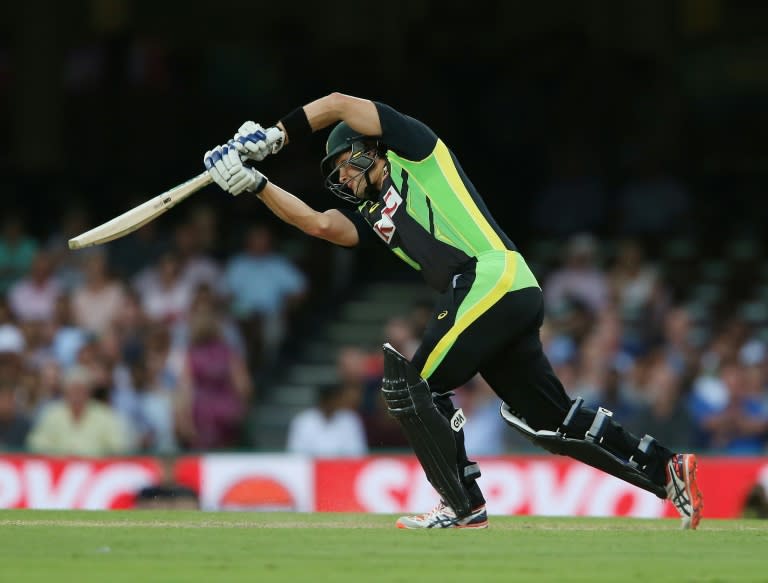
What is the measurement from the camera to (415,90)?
15.2 meters

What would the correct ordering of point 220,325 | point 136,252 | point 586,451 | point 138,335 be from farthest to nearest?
point 136,252
point 138,335
point 220,325
point 586,451

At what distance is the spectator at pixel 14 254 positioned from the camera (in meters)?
14.9

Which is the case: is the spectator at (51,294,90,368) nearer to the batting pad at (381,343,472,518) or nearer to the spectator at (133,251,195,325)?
the spectator at (133,251,195,325)

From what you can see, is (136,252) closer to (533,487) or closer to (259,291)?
(259,291)

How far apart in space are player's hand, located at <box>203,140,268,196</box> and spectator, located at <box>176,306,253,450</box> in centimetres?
578

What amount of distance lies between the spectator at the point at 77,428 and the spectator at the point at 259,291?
84.4 inches

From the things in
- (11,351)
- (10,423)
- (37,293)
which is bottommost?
(10,423)

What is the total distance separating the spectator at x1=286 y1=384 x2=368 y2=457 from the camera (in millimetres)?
12344

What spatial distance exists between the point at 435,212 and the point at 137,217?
1.48 m

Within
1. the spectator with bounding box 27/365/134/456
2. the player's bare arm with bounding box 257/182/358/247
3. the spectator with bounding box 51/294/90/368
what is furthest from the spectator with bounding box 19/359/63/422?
the player's bare arm with bounding box 257/182/358/247

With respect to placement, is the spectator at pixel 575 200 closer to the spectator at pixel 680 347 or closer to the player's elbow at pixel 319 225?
the spectator at pixel 680 347

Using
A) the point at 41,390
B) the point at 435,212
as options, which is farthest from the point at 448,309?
the point at 41,390

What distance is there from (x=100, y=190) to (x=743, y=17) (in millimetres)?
7033

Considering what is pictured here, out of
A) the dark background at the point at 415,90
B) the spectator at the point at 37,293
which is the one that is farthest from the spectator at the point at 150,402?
the dark background at the point at 415,90
